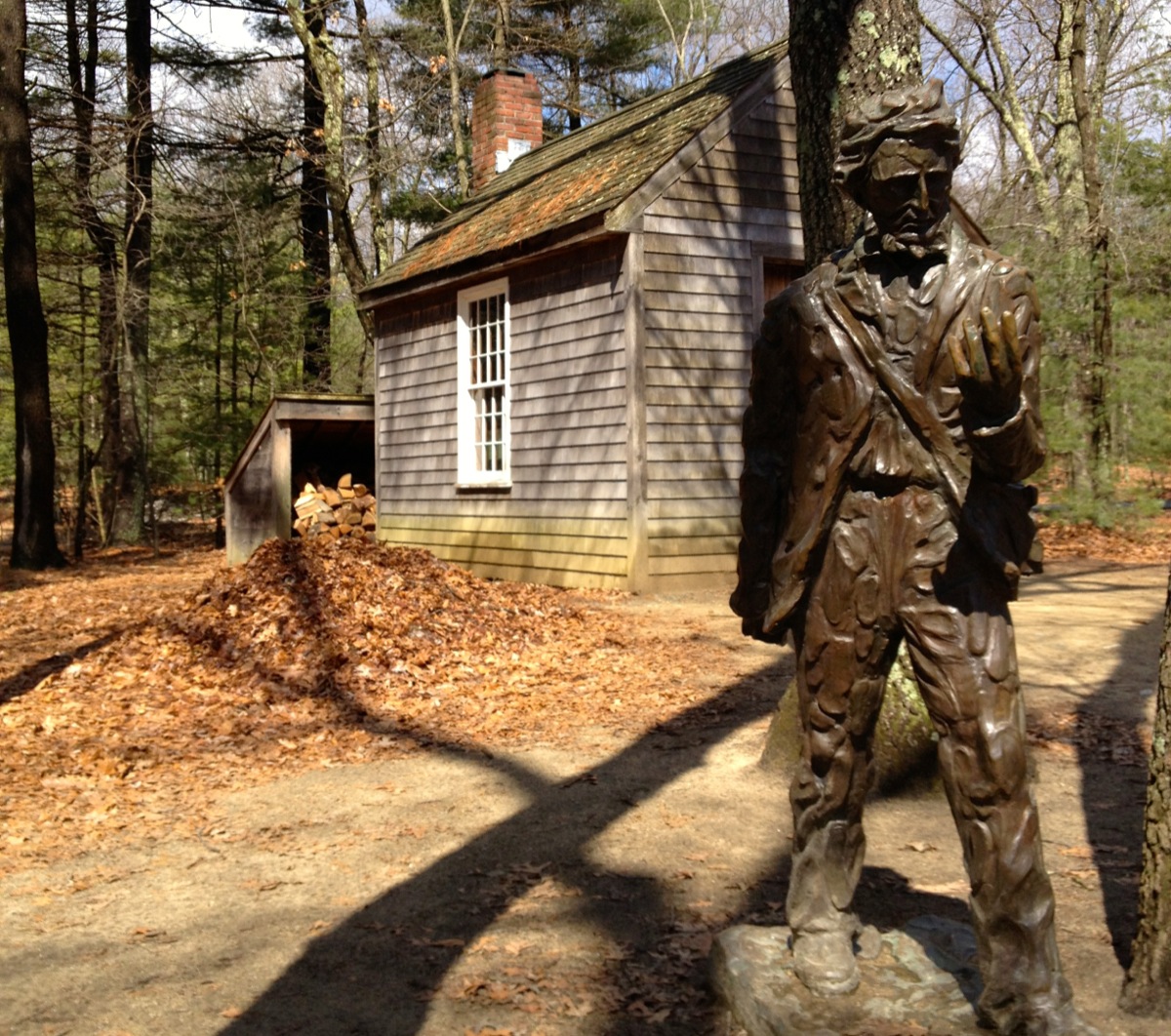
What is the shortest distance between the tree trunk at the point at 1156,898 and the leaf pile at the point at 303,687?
157 inches

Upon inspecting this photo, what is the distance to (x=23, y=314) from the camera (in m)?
17.4

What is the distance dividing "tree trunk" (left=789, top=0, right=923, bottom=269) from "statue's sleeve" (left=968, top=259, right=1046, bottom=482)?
10.4 feet

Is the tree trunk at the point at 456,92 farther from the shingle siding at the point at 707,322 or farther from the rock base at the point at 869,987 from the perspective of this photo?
the rock base at the point at 869,987

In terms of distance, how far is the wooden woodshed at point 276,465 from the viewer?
16.8m

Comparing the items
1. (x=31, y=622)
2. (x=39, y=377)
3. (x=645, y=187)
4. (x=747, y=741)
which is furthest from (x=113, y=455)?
(x=747, y=741)

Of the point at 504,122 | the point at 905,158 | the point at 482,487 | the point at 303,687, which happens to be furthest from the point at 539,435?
the point at 905,158

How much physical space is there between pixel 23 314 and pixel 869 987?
17151 mm

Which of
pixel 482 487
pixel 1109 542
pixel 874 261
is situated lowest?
pixel 1109 542

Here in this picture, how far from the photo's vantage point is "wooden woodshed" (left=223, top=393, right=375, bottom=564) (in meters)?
16.8

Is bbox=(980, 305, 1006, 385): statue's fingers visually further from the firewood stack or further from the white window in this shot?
the firewood stack

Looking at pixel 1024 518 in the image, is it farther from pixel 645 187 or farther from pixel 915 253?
pixel 645 187

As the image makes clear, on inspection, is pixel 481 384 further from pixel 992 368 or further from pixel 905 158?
pixel 992 368

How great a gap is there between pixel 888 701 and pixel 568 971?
7.81ft

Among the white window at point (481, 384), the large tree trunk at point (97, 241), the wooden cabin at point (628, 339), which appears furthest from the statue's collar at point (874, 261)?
the large tree trunk at point (97, 241)
